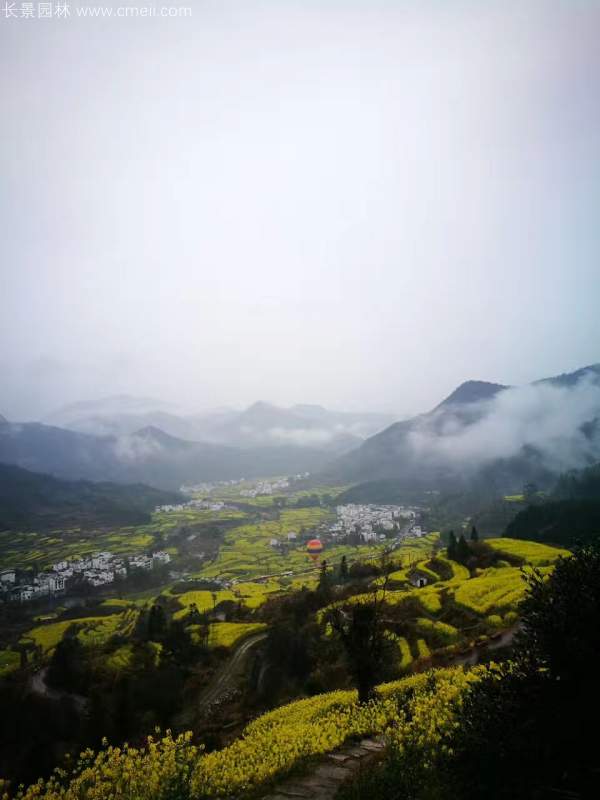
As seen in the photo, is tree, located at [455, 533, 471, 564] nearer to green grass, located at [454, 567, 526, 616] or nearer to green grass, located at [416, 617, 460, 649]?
green grass, located at [454, 567, 526, 616]

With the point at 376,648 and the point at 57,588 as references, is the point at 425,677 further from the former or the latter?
the point at 57,588

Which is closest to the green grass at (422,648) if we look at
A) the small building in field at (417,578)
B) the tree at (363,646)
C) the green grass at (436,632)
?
the green grass at (436,632)

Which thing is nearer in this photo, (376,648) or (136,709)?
(376,648)

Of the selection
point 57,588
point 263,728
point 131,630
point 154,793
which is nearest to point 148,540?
point 57,588

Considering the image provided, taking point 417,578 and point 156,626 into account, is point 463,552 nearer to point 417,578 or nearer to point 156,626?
point 417,578

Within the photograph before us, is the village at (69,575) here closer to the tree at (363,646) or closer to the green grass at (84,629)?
the green grass at (84,629)

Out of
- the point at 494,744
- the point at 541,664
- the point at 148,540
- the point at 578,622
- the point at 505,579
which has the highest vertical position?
the point at 578,622
